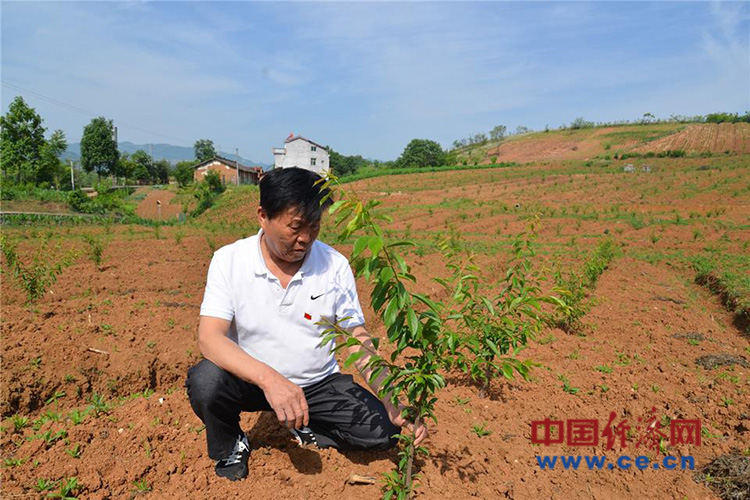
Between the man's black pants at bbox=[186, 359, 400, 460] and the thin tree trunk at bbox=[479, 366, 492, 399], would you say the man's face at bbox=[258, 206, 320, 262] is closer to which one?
the man's black pants at bbox=[186, 359, 400, 460]

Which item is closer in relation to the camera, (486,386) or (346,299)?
(346,299)

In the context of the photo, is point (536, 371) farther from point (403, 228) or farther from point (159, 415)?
point (403, 228)

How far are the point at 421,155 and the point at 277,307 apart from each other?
63524mm

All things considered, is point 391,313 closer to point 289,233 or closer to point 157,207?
point 289,233

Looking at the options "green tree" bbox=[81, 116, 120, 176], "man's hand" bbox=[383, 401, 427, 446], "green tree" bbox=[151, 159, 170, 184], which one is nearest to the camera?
"man's hand" bbox=[383, 401, 427, 446]

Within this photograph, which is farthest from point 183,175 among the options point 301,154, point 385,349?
point 385,349

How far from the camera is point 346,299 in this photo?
→ 2.34 m

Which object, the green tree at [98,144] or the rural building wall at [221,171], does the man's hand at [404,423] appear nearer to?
the rural building wall at [221,171]

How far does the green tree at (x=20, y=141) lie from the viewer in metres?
31.0

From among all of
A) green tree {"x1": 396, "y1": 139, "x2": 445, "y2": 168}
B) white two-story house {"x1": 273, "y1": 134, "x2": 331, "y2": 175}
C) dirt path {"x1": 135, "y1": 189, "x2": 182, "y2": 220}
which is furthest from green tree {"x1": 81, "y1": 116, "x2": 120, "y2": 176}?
green tree {"x1": 396, "y1": 139, "x2": 445, "y2": 168}

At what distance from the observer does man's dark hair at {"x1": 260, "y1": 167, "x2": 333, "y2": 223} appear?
199 cm

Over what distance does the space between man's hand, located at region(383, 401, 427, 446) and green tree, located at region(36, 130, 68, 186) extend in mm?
41309

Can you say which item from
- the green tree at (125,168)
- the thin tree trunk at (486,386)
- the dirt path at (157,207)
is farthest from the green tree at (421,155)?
the thin tree trunk at (486,386)

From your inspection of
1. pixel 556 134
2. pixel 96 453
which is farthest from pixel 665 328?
pixel 556 134
